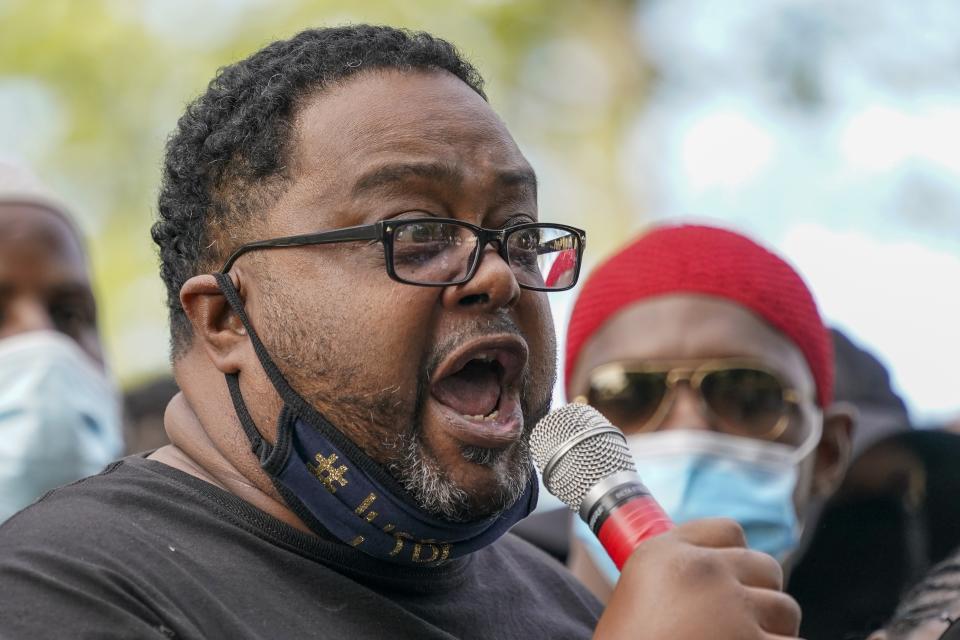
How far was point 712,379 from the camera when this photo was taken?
4758 mm

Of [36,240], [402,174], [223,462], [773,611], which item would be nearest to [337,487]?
[223,462]

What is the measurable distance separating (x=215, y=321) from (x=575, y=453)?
822 millimetres

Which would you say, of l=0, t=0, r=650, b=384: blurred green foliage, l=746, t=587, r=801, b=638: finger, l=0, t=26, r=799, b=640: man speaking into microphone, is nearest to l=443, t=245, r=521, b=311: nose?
l=0, t=26, r=799, b=640: man speaking into microphone

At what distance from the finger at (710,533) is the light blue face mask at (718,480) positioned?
2159 millimetres

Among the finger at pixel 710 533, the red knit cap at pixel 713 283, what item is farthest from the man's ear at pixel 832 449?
the finger at pixel 710 533

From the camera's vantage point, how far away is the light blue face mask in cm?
471

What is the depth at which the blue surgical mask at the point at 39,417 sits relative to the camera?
15.7 ft

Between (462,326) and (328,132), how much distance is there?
1.68 ft

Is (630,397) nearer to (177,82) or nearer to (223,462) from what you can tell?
(223,462)

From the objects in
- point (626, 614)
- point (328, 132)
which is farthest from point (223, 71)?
point (626, 614)

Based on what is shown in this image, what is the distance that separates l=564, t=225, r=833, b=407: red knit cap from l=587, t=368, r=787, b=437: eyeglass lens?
0.80ft

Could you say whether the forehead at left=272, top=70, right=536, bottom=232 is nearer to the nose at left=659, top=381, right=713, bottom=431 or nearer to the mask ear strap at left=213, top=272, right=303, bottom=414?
the mask ear strap at left=213, top=272, right=303, bottom=414

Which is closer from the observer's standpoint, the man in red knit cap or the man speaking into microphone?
the man speaking into microphone

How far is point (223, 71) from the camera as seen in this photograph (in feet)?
11.1
